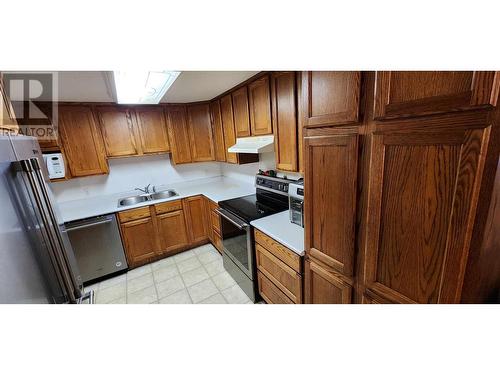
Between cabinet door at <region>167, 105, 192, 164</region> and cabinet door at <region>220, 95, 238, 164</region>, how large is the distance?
2.18 feet

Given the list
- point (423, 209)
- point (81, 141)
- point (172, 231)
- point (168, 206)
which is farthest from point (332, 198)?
point (81, 141)

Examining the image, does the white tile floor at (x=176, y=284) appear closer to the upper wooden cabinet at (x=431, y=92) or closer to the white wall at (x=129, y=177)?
the white wall at (x=129, y=177)

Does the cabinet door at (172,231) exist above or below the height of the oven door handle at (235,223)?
below

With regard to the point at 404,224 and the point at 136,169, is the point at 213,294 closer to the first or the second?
the point at 404,224

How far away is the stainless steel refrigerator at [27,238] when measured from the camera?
666mm

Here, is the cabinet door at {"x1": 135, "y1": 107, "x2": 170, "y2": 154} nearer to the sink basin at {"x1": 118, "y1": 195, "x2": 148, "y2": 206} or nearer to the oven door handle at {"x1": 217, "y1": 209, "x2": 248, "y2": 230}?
the sink basin at {"x1": 118, "y1": 195, "x2": 148, "y2": 206}

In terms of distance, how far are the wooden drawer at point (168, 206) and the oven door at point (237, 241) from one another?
0.85 metres

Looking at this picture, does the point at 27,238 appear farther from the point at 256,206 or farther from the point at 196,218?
the point at 196,218

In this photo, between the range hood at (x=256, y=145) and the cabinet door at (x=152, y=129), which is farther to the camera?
the cabinet door at (x=152, y=129)

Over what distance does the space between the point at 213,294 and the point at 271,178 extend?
4.44 ft

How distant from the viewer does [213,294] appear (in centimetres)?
209

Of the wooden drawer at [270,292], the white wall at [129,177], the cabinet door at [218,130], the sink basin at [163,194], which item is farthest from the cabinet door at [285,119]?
the white wall at [129,177]

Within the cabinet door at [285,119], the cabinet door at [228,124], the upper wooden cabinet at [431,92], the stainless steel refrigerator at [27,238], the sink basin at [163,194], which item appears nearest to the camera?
the upper wooden cabinet at [431,92]
